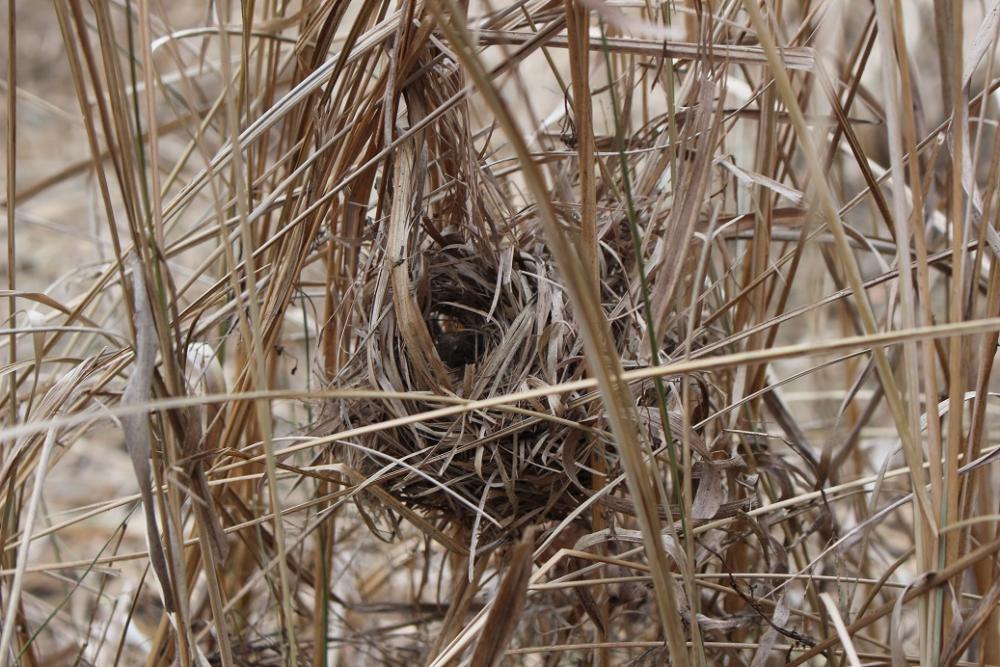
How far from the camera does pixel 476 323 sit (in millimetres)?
724

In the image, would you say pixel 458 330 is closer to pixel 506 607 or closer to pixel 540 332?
pixel 540 332

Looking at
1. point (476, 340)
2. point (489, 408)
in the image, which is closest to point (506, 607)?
point (489, 408)

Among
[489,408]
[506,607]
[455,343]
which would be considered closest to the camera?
[506,607]

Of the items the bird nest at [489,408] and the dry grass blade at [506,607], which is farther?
the bird nest at [489,408]

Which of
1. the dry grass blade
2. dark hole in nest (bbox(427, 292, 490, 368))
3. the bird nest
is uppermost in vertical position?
dark hole in nest (bbox(427, 292, 490, 368))

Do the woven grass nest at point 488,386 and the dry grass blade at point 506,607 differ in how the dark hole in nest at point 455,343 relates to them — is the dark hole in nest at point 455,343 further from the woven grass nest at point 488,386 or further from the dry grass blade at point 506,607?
the dry grass blade at point 506,607

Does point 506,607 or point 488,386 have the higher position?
point 488,386

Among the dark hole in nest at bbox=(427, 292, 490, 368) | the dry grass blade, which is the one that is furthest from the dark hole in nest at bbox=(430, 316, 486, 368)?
the dry grass blade

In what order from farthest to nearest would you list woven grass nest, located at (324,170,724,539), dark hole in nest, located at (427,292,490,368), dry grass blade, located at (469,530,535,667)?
dark hole in nest, located at (427,292,490,368) < woven grass nest, located at (324,170,724,539) < dry grass blade, located at (469,530,535,667)

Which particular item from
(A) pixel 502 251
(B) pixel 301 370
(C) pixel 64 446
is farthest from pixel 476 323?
(B) pixel 301 370

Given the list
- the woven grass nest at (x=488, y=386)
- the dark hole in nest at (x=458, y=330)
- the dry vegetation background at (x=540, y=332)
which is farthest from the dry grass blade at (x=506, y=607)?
the dark hole in nest at (x=458, y=330)

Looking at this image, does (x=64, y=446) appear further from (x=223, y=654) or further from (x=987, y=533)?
(x=987, y=533)

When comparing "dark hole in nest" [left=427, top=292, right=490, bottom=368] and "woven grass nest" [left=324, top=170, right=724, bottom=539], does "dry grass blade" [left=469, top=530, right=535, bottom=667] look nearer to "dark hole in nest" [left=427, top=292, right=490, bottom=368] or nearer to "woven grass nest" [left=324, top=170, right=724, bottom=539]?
"woven grass nest" [left=324, top=170, right=724, bottom=539]

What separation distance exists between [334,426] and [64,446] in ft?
1.02
